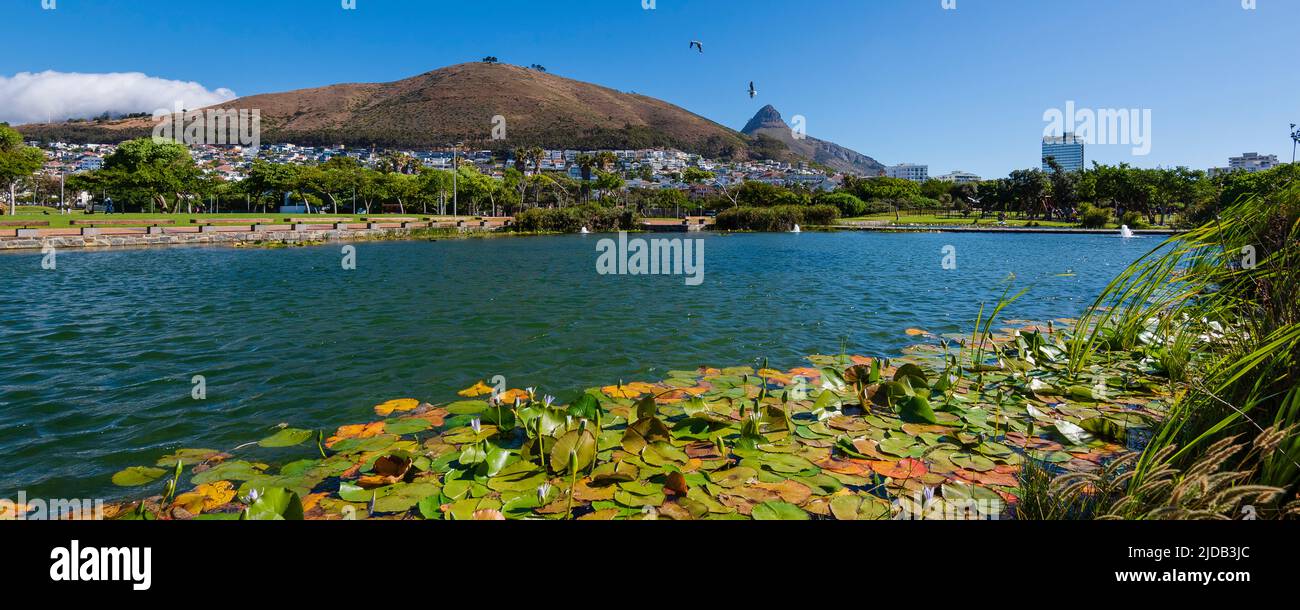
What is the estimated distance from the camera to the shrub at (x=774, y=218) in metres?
84.6

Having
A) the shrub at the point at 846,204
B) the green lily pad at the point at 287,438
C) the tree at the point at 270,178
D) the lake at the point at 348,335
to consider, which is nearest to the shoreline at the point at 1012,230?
the shrub at the point at 846,204

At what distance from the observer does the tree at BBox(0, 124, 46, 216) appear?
4816 cm

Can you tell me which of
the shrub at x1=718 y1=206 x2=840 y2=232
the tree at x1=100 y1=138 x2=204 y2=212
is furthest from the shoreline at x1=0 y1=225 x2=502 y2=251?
the shrub at x1=718 y1=206 x2=840 y2=232

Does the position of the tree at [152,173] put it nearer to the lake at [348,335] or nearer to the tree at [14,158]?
the tree at [14,158]

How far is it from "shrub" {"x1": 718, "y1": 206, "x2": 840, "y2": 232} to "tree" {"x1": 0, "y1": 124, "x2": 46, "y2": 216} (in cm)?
7237

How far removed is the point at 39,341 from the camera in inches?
430

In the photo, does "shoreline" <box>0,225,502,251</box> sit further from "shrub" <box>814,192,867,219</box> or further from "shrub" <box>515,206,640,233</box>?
"shrub" <box>814,192,867,219</box>

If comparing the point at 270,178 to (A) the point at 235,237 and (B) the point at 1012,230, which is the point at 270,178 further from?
(B) the point at 1012,230

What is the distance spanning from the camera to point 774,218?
3319 inches
